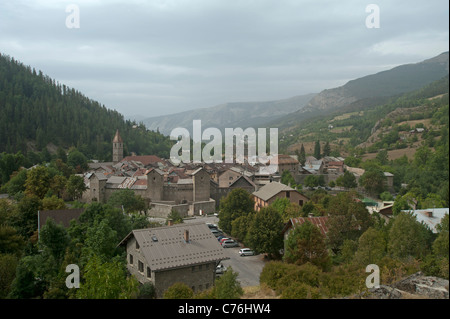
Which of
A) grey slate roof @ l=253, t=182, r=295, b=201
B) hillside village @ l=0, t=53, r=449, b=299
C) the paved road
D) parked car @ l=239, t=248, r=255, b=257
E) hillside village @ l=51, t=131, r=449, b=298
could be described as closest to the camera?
hillside village @ l=0, t=53, r=449, b=299

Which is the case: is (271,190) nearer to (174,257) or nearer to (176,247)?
(176,247)

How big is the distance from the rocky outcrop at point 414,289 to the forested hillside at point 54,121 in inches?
3254

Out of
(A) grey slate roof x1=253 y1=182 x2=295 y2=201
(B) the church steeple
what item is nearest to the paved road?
(A) grey slate roof x1=253 y1=182 x2=295 y2=201

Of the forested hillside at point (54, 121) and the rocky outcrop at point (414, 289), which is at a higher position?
the forested hillside at point (54, 121)

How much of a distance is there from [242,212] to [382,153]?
66.9 metres

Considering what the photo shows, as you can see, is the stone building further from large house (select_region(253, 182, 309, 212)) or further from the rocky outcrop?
the rocky outcrop

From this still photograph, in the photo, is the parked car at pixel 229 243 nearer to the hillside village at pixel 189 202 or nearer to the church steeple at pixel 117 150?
the hillside village at pixel 189 202

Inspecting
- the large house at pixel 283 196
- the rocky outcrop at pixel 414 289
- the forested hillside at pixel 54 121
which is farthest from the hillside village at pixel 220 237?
the forested hillside at pixel 54 121

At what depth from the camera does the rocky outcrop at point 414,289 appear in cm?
1201

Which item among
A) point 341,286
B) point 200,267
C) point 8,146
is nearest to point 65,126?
point 8,146

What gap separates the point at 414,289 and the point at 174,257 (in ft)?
33.9

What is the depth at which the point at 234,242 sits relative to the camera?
3162cm

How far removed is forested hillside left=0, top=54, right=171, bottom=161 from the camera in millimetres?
91625

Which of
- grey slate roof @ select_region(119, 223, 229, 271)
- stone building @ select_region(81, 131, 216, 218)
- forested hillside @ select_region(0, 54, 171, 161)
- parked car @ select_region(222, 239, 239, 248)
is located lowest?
parked car @ select_region(222, 239, 239, 248)
